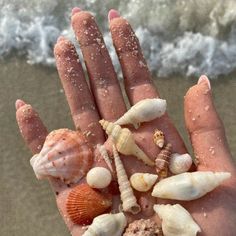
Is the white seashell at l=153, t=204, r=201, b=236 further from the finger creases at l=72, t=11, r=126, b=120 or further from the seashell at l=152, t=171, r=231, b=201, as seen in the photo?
the finger creases at l=72, t=11, r=126, b=120

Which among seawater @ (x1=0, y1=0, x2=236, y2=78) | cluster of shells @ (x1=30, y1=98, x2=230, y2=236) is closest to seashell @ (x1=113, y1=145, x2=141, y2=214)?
cluster of shells @ (x1=30, y1=98, x2=230, y2=236)

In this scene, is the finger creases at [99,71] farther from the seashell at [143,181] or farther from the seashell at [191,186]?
the seashell at [191,186]

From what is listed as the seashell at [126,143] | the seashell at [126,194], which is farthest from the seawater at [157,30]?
the seashell at [126,194]

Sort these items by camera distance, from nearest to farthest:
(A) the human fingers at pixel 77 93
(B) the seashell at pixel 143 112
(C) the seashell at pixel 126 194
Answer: (C) the seashell at pixel 126 194 → (B) the seashell at pixel 143 112 → (A) the human fingers at pixel 77 93

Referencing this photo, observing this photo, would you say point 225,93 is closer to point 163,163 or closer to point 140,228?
point 163,163

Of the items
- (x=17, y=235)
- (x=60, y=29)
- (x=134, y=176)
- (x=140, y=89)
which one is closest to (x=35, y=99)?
(x=60, y=29)

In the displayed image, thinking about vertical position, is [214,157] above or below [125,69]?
below

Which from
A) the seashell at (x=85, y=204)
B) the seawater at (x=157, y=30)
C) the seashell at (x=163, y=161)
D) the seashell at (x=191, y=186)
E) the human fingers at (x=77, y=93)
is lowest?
the seashell at (x=191, y=186)
